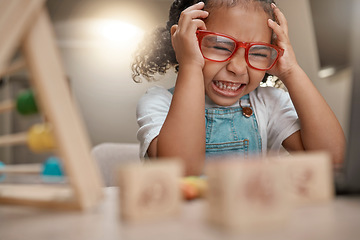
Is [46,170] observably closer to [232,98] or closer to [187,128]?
[187,128]

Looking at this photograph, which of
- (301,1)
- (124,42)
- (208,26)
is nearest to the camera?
(208,26)

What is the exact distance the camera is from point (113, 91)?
2.21 m

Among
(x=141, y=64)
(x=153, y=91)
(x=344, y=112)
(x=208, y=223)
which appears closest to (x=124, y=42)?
(x=141, y=64)

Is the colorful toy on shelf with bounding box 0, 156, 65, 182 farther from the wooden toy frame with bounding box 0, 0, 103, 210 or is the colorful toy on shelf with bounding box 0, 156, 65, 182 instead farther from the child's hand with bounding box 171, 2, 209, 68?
the child's hand with bounding box 171, 2, 209, 68

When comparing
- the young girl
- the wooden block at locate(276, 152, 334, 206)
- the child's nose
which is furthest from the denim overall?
the wooden block at locate(276, 152, 334, 206)

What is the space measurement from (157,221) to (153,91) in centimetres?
97

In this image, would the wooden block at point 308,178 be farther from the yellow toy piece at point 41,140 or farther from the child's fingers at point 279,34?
the child's fingers at point 279,34

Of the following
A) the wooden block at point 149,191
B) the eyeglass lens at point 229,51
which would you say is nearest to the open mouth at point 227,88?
the eyeglass lens at point 229,51

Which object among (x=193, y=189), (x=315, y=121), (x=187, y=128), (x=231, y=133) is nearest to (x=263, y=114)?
(x=231, y=133)

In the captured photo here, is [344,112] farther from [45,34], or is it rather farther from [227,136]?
[45,34]

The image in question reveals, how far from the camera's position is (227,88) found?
118 centimetres

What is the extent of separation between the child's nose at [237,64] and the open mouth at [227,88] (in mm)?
88

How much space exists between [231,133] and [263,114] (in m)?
0.16

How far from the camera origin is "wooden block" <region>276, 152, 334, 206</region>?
1.30 feet
